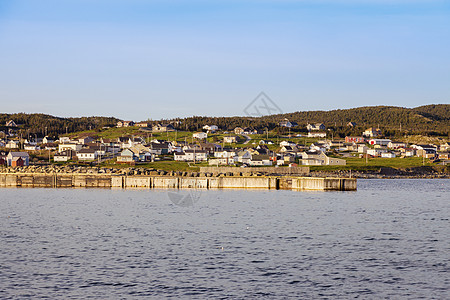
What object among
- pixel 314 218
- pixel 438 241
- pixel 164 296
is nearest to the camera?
pixel 164 296

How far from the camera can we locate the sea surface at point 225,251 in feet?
102

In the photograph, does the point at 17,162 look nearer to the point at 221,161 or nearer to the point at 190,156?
the point at 190,156

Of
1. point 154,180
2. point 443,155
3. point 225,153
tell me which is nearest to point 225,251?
point 154,180

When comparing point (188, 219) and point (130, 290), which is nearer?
point (130, 290)

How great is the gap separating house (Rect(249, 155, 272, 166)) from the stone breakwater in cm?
4307

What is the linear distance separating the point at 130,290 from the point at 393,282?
16.0m

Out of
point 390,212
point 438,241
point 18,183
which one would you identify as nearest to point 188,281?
point 438,241

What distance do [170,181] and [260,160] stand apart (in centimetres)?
5662

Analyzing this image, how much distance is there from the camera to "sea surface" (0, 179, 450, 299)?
102 feet

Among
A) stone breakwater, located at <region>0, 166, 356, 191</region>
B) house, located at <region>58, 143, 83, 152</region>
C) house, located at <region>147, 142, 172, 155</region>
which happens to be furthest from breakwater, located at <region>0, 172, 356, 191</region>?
house, located at <region>58, 143, 83, 152</region>

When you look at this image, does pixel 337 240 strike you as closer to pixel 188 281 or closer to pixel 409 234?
pixel 409 234

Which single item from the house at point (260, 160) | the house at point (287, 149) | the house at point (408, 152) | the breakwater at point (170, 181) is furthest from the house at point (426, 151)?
the breakwater at point (170, 181)

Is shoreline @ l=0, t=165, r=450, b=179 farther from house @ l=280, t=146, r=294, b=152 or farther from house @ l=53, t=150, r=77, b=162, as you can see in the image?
house @ l=280, t=146, r=294, b=152

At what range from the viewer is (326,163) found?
16112 cm
